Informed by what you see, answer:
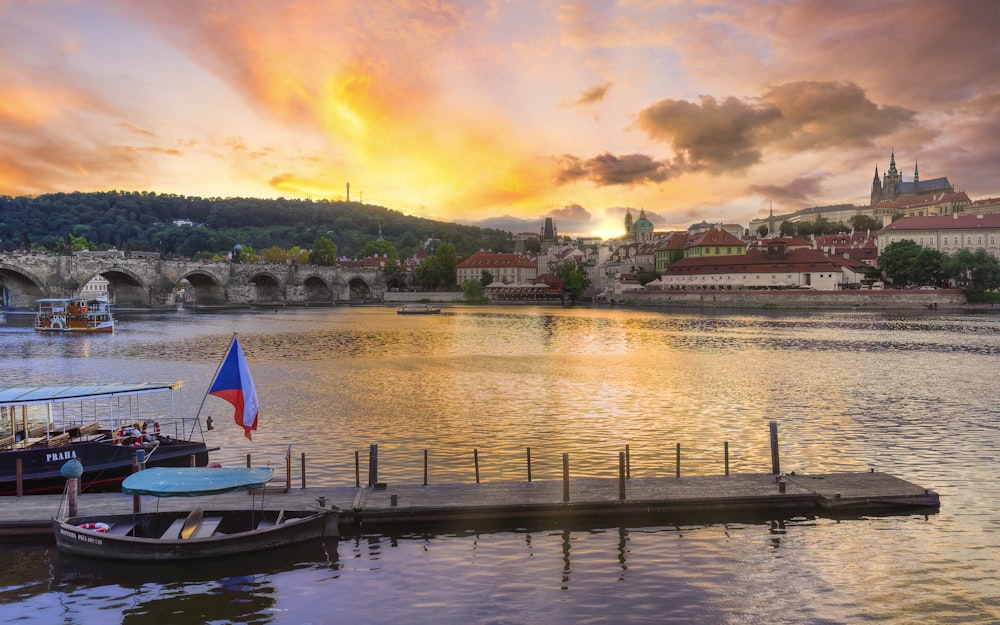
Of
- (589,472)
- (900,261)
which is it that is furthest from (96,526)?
(900,261)

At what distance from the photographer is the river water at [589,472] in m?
11.6

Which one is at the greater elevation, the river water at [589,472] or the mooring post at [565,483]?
the mooring post at [565,483]

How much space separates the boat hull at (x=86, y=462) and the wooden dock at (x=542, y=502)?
112 centimetres

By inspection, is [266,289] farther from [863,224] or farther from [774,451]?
[863,224]

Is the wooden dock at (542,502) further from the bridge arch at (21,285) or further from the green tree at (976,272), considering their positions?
the green tree at (976,272)

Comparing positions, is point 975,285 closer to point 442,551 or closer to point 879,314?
point 879,314

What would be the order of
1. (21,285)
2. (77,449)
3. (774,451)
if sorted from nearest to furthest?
(77,449)
(774,451)
(21,285)

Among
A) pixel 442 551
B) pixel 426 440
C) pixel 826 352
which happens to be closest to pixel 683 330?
pixel 826 352

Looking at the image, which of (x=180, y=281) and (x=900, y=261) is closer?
(x=900, y=261)

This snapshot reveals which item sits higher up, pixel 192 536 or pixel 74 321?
pixel 74 321

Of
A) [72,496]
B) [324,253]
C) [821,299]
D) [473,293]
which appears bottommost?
[72,496]

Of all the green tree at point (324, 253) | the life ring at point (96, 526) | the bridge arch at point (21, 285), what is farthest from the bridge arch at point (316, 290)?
the life ring at point (96, 526)

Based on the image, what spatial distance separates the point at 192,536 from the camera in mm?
13125

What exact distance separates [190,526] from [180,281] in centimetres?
15212
